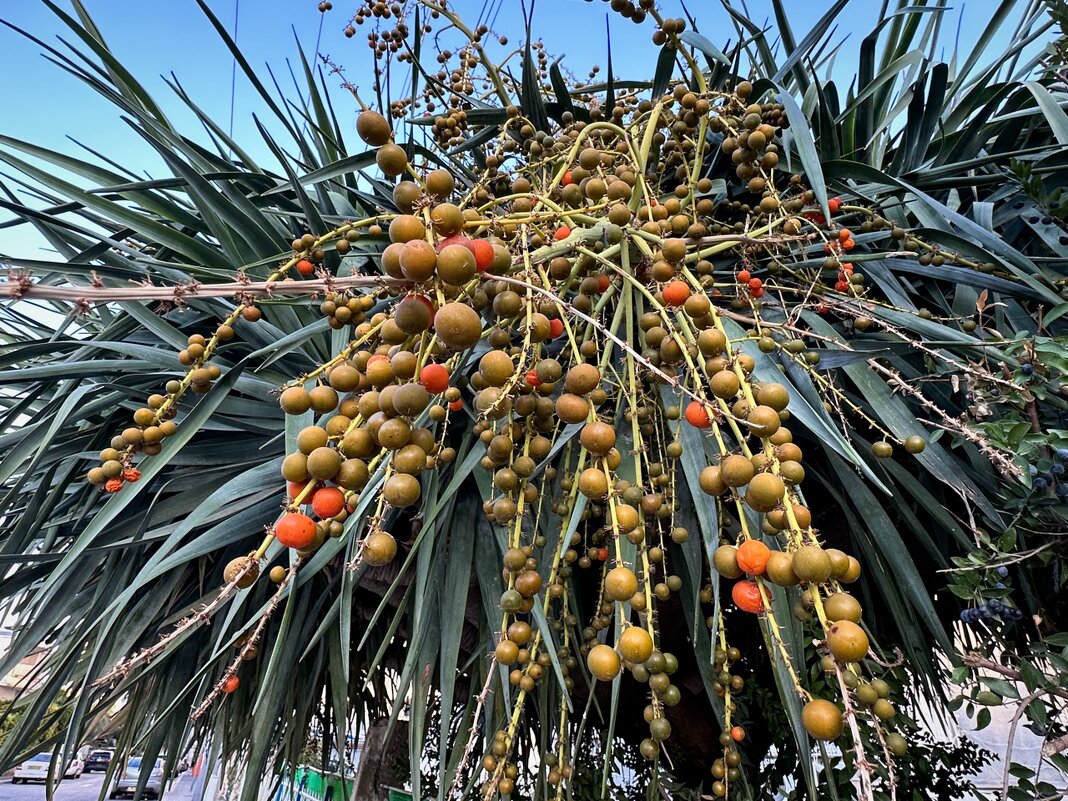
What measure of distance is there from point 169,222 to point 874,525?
4.73 feet

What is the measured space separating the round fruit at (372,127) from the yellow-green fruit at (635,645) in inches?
15.2

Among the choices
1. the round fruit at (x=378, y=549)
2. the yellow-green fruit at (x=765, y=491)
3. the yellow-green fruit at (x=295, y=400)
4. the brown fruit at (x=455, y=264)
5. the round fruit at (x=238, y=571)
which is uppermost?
the brown fruit at (x=455, y=264)

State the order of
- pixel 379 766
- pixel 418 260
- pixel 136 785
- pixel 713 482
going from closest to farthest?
pixel 418 260 < pixel 713 482 < pixel 136 785 < pixel 379 766

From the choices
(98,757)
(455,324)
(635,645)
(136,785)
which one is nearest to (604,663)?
(635,645)

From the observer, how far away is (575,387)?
46 centimetres

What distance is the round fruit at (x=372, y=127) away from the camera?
0.43 metres

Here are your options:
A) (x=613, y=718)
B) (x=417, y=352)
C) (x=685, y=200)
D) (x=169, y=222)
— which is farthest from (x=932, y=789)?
(x=169, y=222)

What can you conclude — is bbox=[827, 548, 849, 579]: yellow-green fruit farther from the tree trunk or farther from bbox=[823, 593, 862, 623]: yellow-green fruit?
the tree trunk

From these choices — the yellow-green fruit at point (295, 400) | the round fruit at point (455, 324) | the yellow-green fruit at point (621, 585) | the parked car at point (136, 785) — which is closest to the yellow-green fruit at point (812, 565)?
the yellow-green fruit at point (621, 585)

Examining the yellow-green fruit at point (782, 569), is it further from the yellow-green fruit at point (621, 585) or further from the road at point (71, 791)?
the road at point (71, 791)

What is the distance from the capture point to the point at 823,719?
1.22 feet

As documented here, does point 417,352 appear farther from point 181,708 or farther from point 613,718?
point 181,708

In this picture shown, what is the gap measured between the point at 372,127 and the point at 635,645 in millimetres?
399

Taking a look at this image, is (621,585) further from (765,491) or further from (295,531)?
(295,531)
